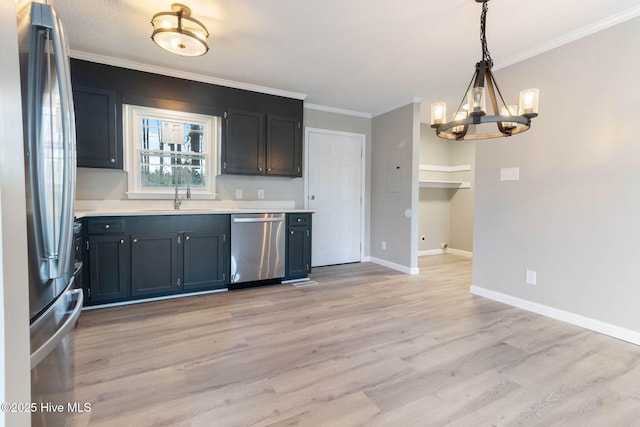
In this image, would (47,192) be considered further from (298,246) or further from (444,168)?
(444,168)

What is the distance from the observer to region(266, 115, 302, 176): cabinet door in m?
3.84

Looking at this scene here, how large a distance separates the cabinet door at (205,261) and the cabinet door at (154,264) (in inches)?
4.1

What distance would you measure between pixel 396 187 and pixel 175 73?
3.23m

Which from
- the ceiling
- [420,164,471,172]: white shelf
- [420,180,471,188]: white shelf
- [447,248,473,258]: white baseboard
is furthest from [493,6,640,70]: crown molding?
[447,248,473,258]: white baseboard

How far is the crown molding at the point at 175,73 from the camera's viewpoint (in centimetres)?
294

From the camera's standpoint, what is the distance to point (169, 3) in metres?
2.17

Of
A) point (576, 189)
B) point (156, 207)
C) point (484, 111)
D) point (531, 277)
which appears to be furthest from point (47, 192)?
point (531, 277)

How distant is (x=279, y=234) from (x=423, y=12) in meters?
→ 2.60

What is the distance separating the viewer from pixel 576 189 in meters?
2.56

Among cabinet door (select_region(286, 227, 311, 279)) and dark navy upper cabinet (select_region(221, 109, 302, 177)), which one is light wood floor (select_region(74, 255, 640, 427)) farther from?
dark navy upper cabinet (select_region(221, 109, 302, 177))

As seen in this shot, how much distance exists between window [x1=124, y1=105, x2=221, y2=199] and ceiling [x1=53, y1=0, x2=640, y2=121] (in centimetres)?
57

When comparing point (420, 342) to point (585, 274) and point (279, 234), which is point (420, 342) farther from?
point (279, 234)

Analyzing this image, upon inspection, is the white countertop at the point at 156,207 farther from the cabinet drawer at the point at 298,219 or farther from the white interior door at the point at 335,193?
the white interior door at the point at 335,193

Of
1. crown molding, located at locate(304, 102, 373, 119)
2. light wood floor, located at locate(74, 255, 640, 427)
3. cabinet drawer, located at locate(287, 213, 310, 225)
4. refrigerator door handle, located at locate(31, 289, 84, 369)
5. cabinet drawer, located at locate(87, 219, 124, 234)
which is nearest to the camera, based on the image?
refrigerator door handle, located at locate(31, 289, 84, 369)
